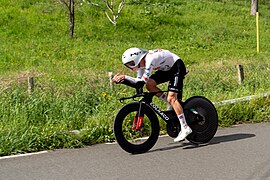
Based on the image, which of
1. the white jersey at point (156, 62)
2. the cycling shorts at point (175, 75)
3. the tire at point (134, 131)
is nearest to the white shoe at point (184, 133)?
the tire at point (134, 131)

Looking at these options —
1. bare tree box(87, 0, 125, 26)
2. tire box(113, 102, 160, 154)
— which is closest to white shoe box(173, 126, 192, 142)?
tire box(113, 102, 160, 154)

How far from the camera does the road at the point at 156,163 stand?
587cm

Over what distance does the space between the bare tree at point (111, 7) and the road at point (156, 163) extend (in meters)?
19.5

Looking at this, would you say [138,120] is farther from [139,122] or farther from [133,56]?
[133,56]

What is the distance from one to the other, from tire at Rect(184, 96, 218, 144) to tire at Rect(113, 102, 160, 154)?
525 millimetres

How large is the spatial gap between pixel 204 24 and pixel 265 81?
55.7 ft

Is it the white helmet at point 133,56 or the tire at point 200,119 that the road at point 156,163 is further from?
the white helmet at point 133,56

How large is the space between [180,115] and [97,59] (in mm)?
12968

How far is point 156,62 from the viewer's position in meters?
6.73

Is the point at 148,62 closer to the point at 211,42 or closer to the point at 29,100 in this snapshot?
the point at 29,100

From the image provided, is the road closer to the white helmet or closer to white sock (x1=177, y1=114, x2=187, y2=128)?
white sock (x1=177, y1=114, x2=187, y2=128)

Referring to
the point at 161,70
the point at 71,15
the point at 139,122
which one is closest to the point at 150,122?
the point at 139,122

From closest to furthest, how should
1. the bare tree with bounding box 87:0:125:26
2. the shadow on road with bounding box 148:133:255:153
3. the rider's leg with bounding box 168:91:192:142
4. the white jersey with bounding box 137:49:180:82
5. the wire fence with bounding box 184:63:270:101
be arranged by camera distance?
the white jersey with bounding box 137:49:180:82 < the rider's leg with bounding box 168:91:192:142 < the shadow on road with bounding box 148:133:255:153 < the wire fence with bounding box 184:63:270:101 < the bare tree with bounding box 87:0:125:26

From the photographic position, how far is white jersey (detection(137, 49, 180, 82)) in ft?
21.7
